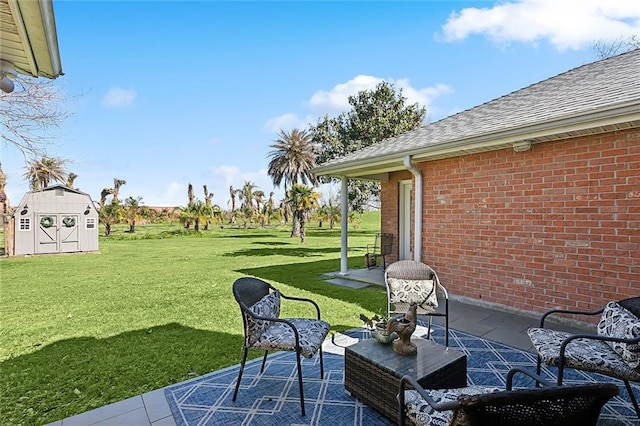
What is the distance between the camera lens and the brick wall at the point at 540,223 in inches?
179

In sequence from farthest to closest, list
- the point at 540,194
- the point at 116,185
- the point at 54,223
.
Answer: the point at 116,185, the point at 54,223, the point at 540,194

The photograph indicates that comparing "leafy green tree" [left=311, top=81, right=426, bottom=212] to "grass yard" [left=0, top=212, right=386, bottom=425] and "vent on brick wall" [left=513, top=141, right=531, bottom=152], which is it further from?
"vent on brick wall" [left=513, top=141, right=531, bottom=152]

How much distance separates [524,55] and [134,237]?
2607 centimetres

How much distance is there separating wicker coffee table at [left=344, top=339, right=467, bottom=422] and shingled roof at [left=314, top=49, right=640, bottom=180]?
12.0 feet

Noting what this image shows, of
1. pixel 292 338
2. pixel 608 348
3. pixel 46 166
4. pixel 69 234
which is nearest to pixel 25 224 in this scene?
pixel 69 234

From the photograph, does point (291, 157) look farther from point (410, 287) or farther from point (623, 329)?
point (623, 329)

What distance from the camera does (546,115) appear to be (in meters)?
4.89

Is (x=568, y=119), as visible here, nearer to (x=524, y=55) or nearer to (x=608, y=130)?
(x=608, y=130)

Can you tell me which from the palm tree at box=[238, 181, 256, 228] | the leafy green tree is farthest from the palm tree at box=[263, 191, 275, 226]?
the leafy green tree

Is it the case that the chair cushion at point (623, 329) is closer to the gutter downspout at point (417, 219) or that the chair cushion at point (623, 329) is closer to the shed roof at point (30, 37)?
the gutter downspout at point (417, 219)

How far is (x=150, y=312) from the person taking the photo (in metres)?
6.12

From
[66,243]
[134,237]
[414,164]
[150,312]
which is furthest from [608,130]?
[134,237]

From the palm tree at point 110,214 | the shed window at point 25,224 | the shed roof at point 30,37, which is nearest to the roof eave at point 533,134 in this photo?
the shed roof at point 30,37

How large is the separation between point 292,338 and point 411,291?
2.33 meters
